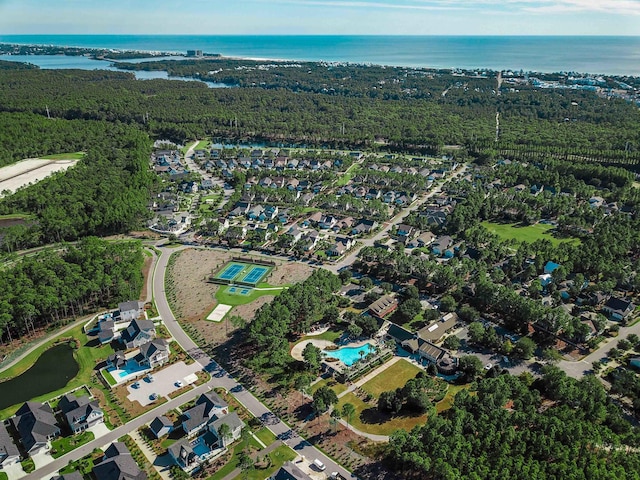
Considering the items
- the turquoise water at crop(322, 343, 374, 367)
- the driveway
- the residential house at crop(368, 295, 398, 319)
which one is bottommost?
the driveway

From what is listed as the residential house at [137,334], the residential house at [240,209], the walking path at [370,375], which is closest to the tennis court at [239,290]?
the residential house at [137,334]

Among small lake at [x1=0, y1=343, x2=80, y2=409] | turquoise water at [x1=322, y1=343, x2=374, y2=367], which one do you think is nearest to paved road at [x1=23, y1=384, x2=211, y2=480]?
small lake at [x1=0, y1=343, x2=80, y2=409]

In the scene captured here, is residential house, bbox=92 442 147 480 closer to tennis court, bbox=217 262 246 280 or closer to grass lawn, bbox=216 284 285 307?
grass lawn, bbox=216 284 285 307

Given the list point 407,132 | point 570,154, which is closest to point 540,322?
point 570,154

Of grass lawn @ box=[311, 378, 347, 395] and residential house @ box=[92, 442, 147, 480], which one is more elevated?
residential house @ box=[92, 442, 147, 480]

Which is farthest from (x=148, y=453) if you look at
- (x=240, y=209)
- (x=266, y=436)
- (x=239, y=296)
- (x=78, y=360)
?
(x=240, y=209)
